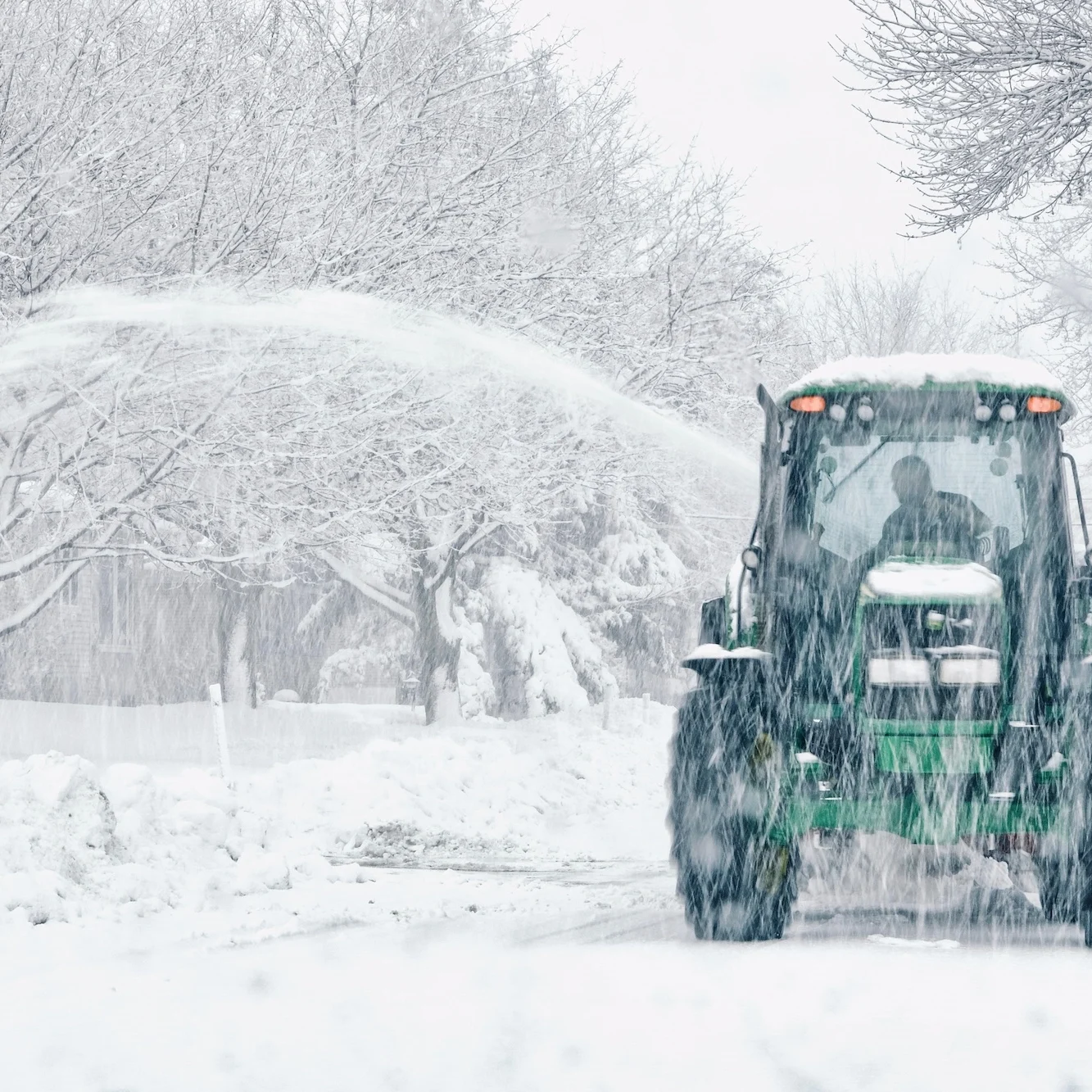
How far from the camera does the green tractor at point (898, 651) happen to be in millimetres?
7242

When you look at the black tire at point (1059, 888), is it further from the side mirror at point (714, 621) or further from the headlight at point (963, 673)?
the side mirror at point (714, 621)

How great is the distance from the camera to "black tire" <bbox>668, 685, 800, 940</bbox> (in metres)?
7.39

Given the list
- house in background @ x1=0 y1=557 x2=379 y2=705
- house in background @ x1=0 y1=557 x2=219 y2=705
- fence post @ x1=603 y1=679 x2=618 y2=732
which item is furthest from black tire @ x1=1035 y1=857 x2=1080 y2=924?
house in background @ x1=0 y1=557 x2=219 y2=705

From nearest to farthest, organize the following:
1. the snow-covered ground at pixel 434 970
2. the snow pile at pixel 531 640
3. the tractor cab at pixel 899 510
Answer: the snow-covered ground at pixel 434 970 < the tractor cab at pixel 899 510 < the snow pile at pixel 531 640

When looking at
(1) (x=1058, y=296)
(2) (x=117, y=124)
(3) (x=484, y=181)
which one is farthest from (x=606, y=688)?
(2) (x=117, y=124)

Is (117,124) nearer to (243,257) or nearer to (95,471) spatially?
(243,257)

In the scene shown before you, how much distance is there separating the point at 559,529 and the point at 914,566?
18.4 metres

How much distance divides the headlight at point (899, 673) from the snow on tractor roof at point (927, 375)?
1321 mm

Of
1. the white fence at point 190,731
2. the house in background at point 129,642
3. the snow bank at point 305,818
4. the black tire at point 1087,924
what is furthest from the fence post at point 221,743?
the house in background at point 129,642

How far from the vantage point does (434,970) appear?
693 cm

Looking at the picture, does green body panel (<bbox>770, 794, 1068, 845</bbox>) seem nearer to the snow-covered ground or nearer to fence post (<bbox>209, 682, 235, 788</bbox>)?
the snow-covered ground

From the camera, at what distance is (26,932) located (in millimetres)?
8070

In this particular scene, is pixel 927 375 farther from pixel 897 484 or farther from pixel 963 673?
pixel 963 673

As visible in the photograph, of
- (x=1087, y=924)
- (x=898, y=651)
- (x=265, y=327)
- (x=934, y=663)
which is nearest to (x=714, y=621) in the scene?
(x=898, y=651)
